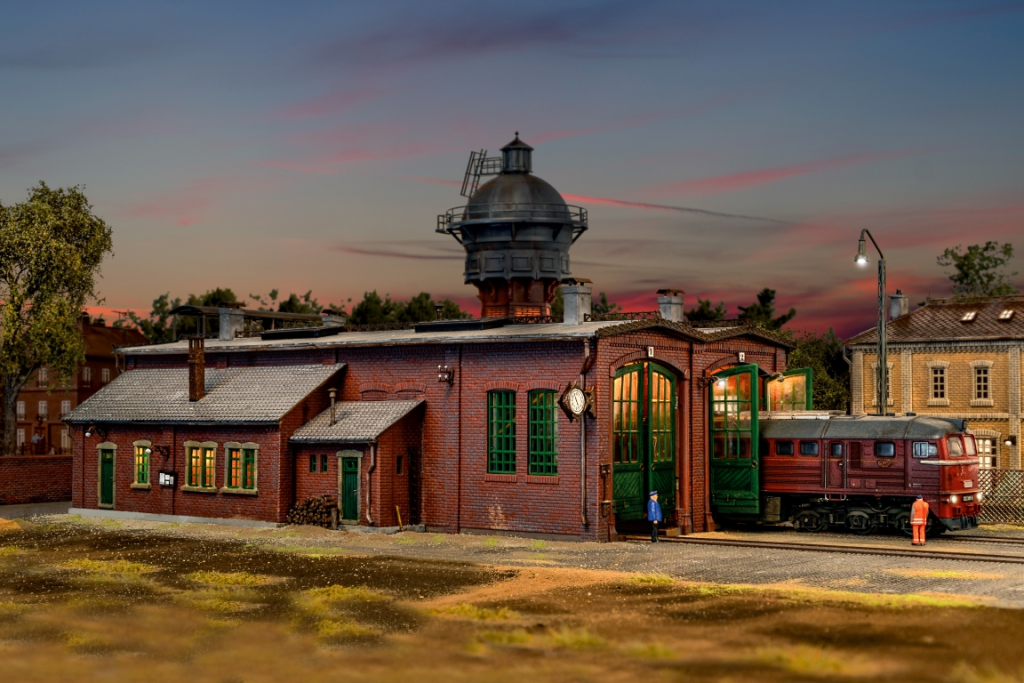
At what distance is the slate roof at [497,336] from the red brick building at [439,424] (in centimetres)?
9

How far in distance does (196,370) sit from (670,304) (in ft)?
52.7

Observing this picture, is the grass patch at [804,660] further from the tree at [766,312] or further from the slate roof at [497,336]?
the tree at [766,312]

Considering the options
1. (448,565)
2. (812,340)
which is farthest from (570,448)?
(812,340)

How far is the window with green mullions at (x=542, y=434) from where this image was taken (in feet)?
108

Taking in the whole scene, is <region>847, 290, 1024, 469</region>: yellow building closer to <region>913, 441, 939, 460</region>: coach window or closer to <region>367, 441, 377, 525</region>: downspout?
<region>913, 441, 939, 460</region>: coach window

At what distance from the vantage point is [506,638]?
19.3 meters

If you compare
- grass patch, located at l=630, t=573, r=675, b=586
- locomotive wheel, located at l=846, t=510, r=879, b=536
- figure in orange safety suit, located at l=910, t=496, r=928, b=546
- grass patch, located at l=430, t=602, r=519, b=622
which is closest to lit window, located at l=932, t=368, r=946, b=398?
locomotive wheel, located at l=846, t=510, r=879, b=536

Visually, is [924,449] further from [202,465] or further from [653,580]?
[202,465]

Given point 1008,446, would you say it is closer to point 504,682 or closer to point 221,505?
point 221,505

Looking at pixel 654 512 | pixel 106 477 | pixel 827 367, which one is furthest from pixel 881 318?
pixel 827 367

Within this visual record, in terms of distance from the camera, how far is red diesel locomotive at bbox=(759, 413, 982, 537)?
32062mm

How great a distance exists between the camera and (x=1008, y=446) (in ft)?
171

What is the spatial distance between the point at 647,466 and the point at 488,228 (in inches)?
694

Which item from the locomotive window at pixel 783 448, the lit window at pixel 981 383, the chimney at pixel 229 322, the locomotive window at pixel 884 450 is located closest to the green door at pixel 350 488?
the chimney at pixel 229 322
